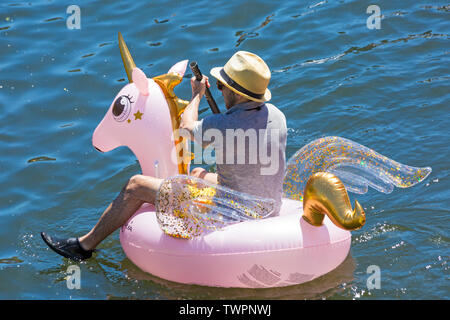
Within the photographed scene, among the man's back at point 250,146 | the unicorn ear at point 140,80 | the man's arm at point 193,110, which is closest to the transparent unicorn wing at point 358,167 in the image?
the man's back at point 250,146

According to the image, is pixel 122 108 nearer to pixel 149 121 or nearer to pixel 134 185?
pixel 149 121

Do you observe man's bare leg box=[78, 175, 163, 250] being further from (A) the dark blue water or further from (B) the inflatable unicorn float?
(A) the dark blue water

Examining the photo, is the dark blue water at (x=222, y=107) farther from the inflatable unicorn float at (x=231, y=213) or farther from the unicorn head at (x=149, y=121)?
the unicorn head at (x=149, y=121)

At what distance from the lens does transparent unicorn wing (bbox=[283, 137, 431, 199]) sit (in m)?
4.86

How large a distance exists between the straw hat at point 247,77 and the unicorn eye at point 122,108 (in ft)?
2.68

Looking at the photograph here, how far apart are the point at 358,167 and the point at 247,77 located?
1148mm

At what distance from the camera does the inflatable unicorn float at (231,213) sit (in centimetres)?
447

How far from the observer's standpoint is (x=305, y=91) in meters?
7.16

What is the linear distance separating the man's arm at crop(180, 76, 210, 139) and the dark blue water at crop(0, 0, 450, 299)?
1199 millimetres

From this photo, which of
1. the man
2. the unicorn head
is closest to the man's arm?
→ the man

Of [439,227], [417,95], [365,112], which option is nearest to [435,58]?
[417,95]

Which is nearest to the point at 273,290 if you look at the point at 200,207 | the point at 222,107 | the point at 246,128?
the point at 200,207
